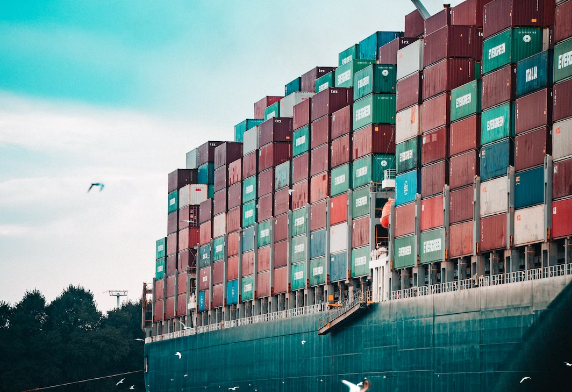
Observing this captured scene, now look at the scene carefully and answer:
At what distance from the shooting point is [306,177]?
81.1 metres

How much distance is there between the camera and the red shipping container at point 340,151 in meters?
74.7

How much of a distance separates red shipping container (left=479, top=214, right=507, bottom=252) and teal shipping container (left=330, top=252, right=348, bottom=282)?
1764 centimetres

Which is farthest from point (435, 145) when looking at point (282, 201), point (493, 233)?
point (282, 201)

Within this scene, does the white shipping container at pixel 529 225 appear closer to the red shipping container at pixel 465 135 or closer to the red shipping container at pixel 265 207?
the red shipping container at pixel 465 135

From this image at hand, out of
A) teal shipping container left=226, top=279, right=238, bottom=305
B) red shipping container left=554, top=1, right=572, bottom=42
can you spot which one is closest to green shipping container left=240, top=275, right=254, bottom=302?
teal shipping container left=226, top=279, right=238, bottom=305

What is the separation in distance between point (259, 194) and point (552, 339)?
4379cm

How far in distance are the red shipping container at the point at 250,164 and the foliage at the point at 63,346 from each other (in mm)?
71829

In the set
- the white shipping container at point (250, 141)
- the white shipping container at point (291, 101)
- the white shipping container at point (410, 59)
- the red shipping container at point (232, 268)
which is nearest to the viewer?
the white shipping container at point (410, 59)

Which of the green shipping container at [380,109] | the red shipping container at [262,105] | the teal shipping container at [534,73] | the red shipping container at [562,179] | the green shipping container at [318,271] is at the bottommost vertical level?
the green shipping container at [318,271]

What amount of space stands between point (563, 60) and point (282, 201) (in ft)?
122

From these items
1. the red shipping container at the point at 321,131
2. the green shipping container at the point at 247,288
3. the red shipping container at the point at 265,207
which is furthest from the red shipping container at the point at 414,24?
the green shipping container at the point at 247,288

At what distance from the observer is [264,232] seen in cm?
8981

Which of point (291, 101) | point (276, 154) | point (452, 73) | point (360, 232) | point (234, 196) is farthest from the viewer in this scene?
point (234, 196)

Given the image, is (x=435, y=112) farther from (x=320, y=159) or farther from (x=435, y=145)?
(x=320, y=159)
